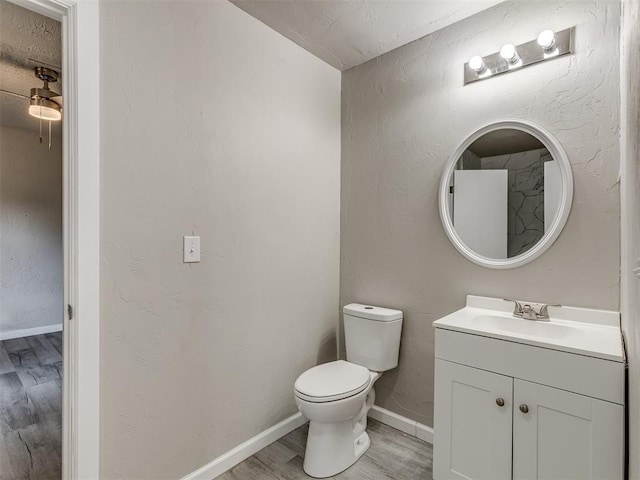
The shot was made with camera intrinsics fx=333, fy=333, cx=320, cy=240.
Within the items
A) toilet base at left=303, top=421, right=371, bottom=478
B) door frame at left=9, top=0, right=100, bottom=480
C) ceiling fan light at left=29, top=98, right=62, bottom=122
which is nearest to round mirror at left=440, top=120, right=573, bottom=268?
toilet base at left=303, top=421, right=371, bottom=478

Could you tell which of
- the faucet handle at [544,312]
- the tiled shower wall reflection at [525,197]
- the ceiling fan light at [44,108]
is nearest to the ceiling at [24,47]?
the ceiling fan light at [44,108]

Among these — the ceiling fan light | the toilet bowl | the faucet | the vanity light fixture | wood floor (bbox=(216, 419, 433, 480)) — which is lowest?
wood floor (bbox=(216, 419, 433, 480))

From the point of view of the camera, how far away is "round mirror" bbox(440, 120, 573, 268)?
160 cm

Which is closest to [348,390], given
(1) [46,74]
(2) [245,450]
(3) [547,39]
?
(2) [245,450]

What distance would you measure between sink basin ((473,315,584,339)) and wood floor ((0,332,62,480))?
87.4 inches

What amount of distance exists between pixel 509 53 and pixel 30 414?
3469 mm

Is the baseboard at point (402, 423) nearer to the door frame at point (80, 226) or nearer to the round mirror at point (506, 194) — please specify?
the round mirror at point (506, 194)

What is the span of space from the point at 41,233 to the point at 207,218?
3.73 m

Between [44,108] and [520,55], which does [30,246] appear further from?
[520,55]

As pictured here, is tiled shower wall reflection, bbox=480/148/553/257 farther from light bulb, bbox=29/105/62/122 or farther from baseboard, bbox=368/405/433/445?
light bulb, bbox=29/105/62/122

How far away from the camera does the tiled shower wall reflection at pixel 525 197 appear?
1.65 m

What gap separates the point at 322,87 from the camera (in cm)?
227

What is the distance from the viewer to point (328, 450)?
1.70 m

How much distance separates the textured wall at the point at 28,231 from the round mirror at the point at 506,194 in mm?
4233
